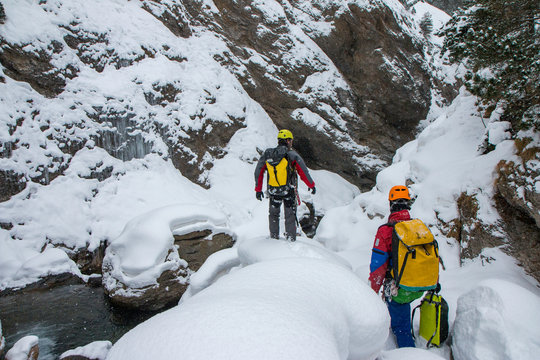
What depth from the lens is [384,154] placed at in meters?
15.5

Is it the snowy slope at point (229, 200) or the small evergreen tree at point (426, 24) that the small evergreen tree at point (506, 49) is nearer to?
the snowy slope at point (229, 200)

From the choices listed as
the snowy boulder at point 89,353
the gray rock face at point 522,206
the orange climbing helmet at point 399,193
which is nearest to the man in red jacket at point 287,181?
the orange climbing helmet at point 399,193

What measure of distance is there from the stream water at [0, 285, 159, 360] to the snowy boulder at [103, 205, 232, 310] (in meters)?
0.34

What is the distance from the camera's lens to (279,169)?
538 centimetres

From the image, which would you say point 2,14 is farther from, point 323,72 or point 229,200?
point 323,72

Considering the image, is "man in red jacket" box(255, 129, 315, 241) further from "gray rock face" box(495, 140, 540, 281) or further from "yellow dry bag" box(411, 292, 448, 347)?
"gray rock face" box(495, 140, 540, 281)

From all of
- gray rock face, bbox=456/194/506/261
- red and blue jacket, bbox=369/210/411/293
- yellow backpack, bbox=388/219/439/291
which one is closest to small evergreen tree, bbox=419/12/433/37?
gray rock face, bbox=456/194/506/261

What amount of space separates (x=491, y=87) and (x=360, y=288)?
19.4ft

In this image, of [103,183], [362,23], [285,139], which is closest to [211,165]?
[103,183]

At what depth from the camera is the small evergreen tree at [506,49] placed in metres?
5.50

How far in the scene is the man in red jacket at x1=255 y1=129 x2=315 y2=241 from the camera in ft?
17.8

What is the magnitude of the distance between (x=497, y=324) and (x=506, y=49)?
500 centimetres

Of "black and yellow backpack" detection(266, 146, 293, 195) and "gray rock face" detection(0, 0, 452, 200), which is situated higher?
"gray rock face" detection(0, 0, 452, 200)

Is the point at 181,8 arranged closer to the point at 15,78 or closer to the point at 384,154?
the point at 15,78
